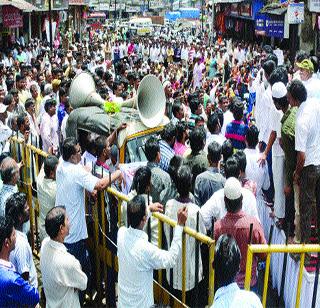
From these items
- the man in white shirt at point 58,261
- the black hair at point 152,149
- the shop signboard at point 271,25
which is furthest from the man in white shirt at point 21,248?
the shop signboard at point 271,25

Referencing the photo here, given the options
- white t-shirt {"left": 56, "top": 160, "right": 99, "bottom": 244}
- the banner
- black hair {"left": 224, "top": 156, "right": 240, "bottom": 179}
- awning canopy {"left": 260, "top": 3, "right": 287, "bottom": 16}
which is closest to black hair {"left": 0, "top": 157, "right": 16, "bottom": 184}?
white t-shirt {"left": 56, "top": 160, "right": 99, "bottom": 244}

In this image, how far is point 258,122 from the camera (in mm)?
6906

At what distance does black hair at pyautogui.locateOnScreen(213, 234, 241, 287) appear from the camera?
316 cm

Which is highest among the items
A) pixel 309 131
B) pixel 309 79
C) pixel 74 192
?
pixel 309 79

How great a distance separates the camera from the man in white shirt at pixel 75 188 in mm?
4941

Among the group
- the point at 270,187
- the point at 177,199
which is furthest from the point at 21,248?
the point at 270,187

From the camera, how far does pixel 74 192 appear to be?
5.02m

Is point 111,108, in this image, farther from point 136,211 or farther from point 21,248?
point 136,211

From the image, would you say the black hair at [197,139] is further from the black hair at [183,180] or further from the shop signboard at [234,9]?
the shop signboard at [234,9]

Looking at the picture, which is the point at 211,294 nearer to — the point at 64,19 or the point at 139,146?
the point at 139,146

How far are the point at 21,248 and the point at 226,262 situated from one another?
186 cm

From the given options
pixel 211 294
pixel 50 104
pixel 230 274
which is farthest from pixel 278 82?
pixel 50 104

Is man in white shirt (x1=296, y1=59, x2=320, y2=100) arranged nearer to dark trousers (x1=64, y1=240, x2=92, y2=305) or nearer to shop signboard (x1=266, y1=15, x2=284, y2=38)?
dark trousers (x1=64, y1=240, x2=92, y2=305)

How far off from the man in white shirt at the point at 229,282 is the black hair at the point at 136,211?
80 cm
